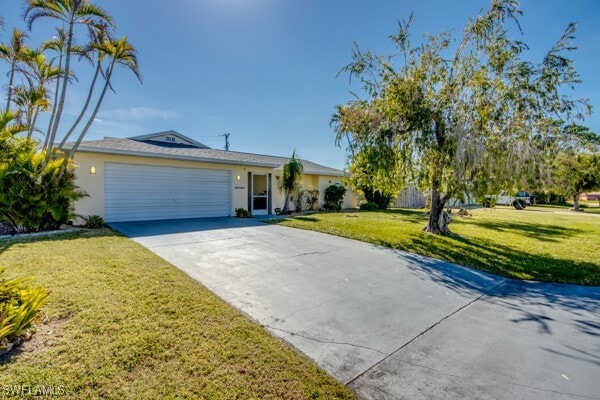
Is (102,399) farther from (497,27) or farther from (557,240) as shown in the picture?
(557,240)

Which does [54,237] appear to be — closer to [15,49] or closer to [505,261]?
[15,49]

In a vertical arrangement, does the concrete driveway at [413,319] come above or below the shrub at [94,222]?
below

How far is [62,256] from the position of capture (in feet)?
18.2

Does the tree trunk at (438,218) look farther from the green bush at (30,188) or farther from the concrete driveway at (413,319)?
the green bush at (30,188)

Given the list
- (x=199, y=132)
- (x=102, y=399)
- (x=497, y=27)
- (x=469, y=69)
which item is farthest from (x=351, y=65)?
(x=199, y=132)

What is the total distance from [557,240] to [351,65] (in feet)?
29.4

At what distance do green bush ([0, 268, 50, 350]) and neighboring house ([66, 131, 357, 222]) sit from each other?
8.58 meters

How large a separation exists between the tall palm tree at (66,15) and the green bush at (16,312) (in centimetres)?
779

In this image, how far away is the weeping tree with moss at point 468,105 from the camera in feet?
23.2

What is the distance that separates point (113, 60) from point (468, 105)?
11.2m

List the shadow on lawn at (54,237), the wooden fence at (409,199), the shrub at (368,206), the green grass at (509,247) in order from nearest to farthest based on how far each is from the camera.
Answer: the green grass at (509,247) < the shadow on lawn at (54,237) < the shrub at (368,206) < the wooden fence at (409,199)

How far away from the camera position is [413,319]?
364 cm

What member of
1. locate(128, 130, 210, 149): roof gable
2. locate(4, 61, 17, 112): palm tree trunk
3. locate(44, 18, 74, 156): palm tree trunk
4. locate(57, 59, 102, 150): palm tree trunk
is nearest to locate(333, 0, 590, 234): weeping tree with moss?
locate(57, 59, 102, 150): palm tree trunk

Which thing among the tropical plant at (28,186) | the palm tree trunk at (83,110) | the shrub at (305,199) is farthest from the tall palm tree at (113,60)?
the shrub at (305,199)
